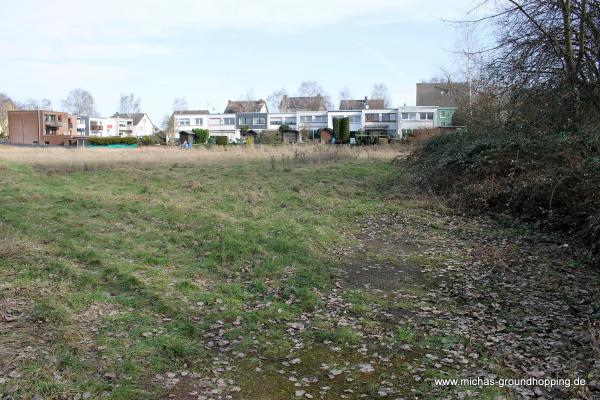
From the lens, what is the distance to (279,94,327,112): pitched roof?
373 feet

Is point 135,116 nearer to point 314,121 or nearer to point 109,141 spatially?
point 314,121

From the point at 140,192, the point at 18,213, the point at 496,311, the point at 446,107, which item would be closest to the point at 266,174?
the point at 140,192

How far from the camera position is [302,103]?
11650cm

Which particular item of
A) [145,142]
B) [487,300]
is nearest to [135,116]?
[145,142]

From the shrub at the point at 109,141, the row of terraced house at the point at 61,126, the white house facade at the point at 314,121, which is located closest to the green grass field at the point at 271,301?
the shrub at the point at 109,141

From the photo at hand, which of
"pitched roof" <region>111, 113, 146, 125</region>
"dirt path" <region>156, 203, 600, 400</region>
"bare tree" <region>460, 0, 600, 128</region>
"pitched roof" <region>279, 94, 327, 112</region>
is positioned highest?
"pitched roof" <region>279, 94, 327, 112</region>

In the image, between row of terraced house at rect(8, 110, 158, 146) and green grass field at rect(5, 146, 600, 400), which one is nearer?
green grass field at rect(5, 146, 600, 400)

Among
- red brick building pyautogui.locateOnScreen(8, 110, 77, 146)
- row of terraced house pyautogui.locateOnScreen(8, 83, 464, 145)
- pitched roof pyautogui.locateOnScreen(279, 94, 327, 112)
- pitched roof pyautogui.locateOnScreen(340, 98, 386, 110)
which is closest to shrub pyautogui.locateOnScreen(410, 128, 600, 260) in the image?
row of terraced house pyautogui.locateOnScreen(8, 83, 464, 145)

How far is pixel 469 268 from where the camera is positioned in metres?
7.89

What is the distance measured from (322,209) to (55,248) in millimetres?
6665

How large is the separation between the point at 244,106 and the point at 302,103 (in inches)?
546

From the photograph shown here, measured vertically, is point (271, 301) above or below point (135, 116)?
below

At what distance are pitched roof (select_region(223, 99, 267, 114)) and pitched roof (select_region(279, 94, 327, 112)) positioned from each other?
5389mm

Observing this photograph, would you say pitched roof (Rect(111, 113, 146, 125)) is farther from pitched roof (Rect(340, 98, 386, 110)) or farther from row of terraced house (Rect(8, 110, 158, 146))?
pitched roof (Rect(340, 98, 386, 110))
